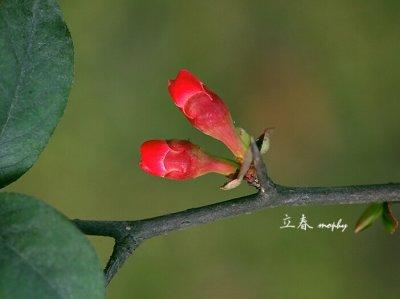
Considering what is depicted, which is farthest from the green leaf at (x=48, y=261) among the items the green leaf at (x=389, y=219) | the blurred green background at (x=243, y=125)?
the blurred green background at (x=243, y=125)

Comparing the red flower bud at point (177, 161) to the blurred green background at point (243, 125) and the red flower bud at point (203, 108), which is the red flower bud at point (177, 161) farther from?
the blurred green background at point (243, 125)

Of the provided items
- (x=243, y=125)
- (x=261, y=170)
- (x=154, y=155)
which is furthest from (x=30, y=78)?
(x=243, y=125)

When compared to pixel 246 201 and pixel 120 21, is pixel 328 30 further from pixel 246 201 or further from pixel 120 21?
pixel 246 201

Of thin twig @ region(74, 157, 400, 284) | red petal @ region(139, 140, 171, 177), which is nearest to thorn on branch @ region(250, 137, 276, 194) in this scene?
thin twig @ region(74, 157, 400, 284)

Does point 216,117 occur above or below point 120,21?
above

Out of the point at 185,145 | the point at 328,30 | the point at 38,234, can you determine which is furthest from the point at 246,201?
the point at 328,30

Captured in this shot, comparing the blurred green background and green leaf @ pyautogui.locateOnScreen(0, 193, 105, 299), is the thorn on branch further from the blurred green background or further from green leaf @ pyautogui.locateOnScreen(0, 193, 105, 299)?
the blurred green background
